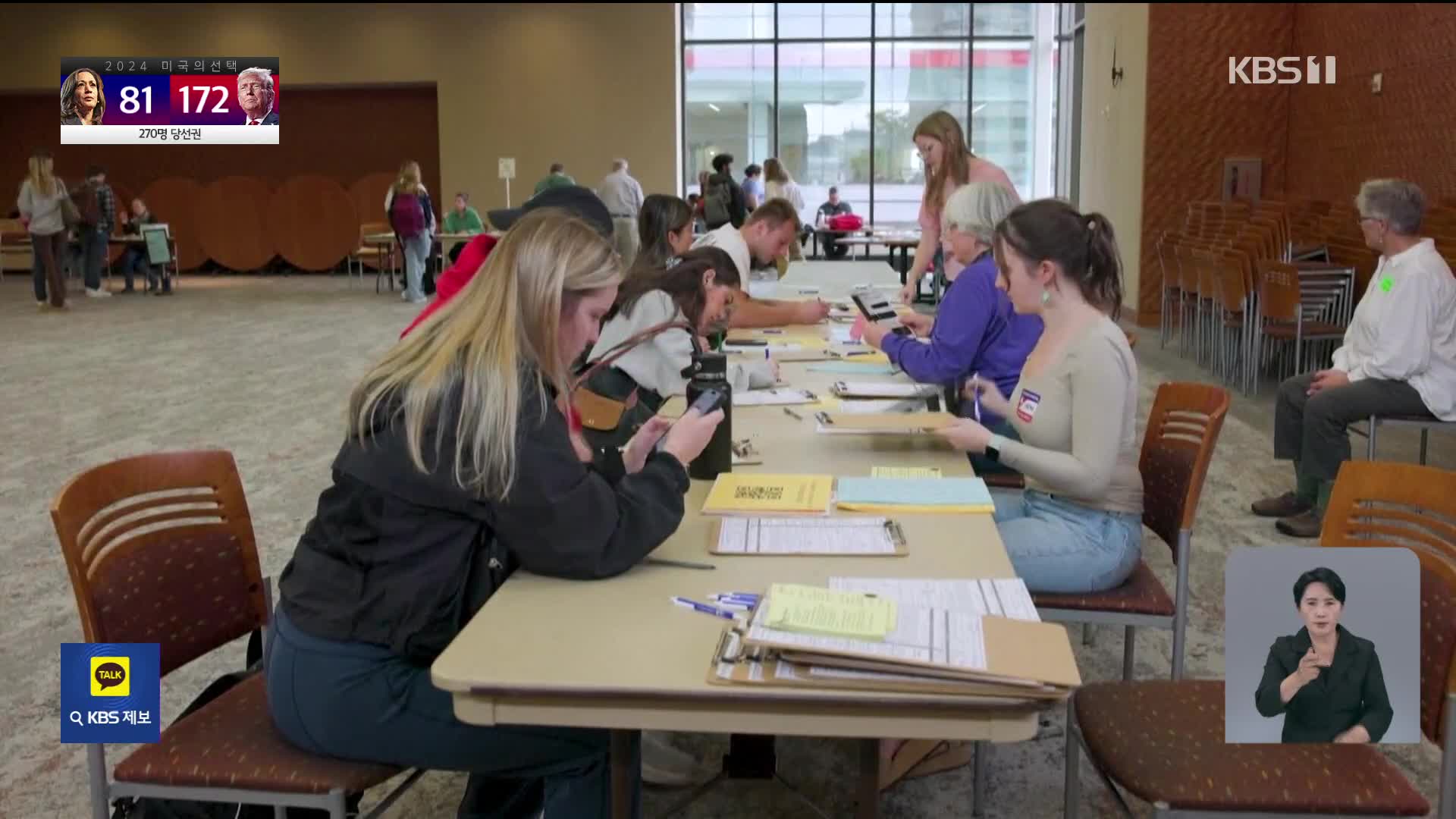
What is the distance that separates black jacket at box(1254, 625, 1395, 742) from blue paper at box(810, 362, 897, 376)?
A: 2.53 m

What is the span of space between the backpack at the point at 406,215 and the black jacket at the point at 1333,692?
1347 centimetres

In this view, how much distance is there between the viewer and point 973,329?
3.40 meters

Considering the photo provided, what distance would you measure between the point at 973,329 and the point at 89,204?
45.1 feet

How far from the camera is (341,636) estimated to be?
5.94ft

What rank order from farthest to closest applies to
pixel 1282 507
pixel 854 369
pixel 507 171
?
1. pixel 507 171
2. pixel 1282 507
3. pixel 854 369

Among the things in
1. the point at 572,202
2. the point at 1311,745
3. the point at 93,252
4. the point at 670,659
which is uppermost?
the point at 572,202

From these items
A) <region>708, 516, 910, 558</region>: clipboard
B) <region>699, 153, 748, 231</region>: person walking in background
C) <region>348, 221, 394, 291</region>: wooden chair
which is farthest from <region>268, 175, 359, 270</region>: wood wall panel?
<region>708, 516, 910, 558</region>: clipboard

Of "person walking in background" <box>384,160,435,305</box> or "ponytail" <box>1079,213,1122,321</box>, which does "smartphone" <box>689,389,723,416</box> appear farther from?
"person walking in background" <box>384,160,435,305</box>

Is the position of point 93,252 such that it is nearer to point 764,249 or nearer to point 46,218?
point 46,218

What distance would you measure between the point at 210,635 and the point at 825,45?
16.8 metres

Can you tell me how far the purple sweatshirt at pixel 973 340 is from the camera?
340 centimetres

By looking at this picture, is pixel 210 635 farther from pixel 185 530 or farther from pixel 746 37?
pixel 746 37

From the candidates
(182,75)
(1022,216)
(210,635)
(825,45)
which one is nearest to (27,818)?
(210,635)

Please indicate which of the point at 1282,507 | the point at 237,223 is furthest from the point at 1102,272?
the point at 237,223
